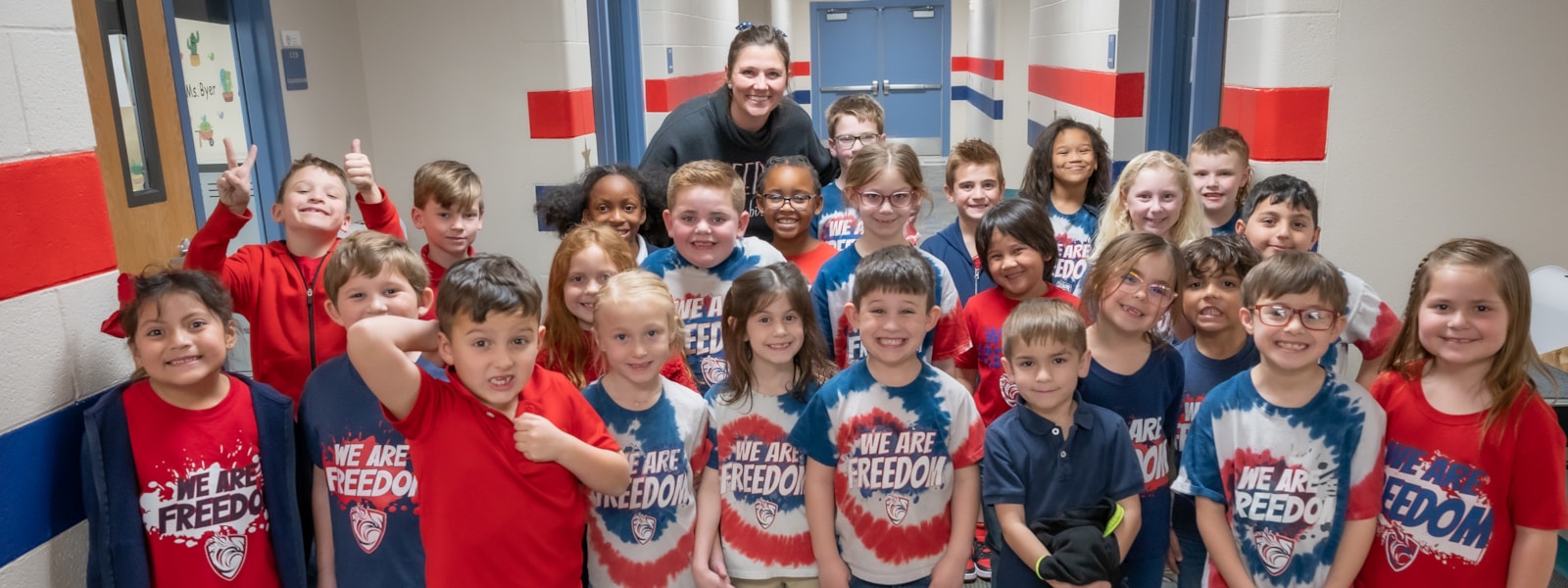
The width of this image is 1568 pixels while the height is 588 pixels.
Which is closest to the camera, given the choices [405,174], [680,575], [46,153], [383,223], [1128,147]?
[46,153]

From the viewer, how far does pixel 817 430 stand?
2.05 metres

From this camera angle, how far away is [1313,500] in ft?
6.39

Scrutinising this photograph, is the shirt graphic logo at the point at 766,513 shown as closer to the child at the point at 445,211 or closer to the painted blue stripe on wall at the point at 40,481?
the child at the point at 445,211

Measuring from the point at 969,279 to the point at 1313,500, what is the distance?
1.12 m

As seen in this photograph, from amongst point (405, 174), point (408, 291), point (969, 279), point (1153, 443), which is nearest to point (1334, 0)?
point (969, 279)

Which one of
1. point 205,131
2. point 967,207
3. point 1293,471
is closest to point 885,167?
point 967,207

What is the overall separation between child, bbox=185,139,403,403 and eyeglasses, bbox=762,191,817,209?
1.13 metres

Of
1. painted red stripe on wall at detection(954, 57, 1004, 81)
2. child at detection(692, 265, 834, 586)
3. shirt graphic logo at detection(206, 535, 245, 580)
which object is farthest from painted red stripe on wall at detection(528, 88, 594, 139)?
painted red stripe on wall at detection(954, 57, 1004, 81)

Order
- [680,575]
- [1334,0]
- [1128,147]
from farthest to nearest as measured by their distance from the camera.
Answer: [1128,147] → [1334,0] → [680,575]

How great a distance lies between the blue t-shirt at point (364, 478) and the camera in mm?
2084

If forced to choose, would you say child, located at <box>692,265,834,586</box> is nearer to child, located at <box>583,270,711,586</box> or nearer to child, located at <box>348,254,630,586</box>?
child, located at <box>583,270,711,586</box>

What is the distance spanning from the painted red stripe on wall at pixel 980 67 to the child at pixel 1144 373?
9.35 m

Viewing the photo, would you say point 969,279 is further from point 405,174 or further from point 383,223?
point 405,174

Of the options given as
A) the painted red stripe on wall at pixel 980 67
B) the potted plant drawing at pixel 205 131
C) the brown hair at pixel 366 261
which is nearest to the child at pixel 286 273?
the brown hair at pixel 366 261
